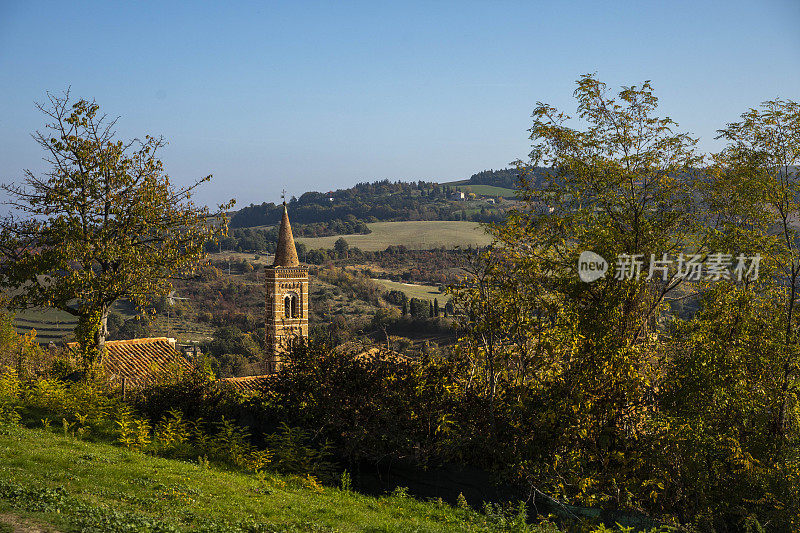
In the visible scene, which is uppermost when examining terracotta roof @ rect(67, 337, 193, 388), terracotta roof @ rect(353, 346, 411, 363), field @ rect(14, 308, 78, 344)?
terracotta roof @ rect(353, 346, 411, 363)

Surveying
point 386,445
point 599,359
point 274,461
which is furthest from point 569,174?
point 274,461

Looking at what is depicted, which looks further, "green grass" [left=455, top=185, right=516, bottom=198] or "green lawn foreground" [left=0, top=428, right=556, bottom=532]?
"green grass" [left=455, top=185, right=516, bottom=198]

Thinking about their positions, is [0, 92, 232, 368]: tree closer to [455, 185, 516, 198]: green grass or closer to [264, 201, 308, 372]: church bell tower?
[264, 201, 308, 372]: church bell tower

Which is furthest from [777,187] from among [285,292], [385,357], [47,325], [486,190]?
[486,190]

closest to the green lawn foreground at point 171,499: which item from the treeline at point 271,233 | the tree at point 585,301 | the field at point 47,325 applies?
the tree at point 585,301

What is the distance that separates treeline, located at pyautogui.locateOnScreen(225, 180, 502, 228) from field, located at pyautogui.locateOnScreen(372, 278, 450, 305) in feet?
102

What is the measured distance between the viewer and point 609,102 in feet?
31.6

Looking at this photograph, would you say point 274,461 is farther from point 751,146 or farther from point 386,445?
point 751,146

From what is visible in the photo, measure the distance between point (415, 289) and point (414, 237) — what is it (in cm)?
2588

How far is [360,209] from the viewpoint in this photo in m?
117

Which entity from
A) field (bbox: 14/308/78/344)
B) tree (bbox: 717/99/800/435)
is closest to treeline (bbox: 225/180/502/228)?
field (bbox: 14/308/78/344)

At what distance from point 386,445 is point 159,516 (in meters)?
3.84

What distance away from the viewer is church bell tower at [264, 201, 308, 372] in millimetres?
34250

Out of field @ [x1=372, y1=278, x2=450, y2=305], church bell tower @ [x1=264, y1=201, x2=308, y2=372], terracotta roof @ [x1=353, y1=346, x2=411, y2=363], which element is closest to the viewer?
terracotta roof @ [x1=353, y1=346, x2=411, y2=363]
